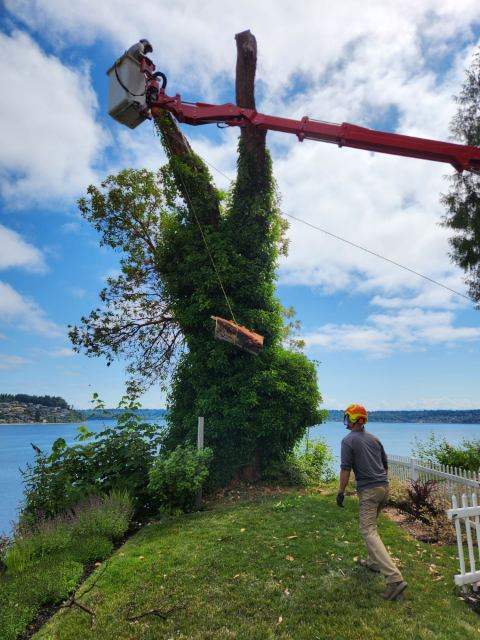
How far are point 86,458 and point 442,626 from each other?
33.5 feet

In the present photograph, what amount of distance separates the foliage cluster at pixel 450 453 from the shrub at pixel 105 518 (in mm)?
10090

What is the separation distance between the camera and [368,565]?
6230 mm

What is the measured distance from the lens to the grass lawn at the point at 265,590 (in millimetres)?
4645

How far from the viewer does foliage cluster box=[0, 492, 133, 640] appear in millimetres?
5741

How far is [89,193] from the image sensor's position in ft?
57.3

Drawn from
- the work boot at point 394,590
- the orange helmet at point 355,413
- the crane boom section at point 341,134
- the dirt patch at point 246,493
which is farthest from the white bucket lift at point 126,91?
the work boot at point 394,590

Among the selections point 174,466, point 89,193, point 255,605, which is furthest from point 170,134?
point 255,605

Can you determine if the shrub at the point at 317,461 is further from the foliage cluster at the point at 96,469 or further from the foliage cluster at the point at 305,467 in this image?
the foliage cluster at the point at 96,469

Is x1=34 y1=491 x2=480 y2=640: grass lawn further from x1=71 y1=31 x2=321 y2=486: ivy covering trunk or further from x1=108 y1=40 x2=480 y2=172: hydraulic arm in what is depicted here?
x1=108 y1=40 x2=480 y2=172: hydraulic arm

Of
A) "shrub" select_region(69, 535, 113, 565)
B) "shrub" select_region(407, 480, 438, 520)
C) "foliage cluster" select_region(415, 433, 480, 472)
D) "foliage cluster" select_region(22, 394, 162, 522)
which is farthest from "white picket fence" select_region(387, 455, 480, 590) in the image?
"foliage cluster" select_region(22, 394, 162, 522)

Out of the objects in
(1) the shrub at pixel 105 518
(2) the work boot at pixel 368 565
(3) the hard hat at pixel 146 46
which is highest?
(3) the hard hat at pixel 146 46

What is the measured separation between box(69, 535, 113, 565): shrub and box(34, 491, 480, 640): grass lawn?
1.23 feet

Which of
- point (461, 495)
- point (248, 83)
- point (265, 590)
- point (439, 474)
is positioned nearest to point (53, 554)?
point (265, 590)

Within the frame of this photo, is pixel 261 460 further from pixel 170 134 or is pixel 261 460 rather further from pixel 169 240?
pixel 170 134
